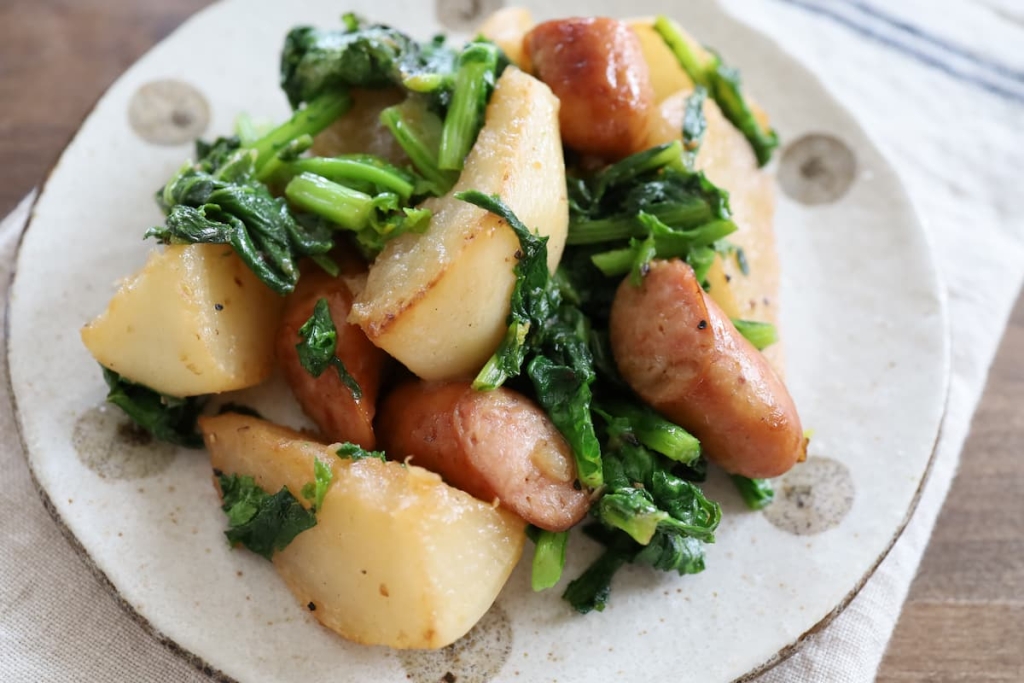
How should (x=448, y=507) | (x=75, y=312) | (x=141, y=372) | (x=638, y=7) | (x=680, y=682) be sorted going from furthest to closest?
(x=638, y=7) < (x=75, y=312) < (x=141, y=372) < (x=680, y=682) < (x=448, y=507)

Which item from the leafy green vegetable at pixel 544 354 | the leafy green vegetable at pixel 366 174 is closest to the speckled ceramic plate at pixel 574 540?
the leafy green vegetable at pixel 544 354

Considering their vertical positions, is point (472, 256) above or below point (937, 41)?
above

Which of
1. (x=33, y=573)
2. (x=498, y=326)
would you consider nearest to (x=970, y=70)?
(x=498, y=326)

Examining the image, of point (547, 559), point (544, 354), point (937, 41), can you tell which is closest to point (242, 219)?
point (544, 354)

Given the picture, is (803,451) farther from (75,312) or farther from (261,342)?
(75,312)

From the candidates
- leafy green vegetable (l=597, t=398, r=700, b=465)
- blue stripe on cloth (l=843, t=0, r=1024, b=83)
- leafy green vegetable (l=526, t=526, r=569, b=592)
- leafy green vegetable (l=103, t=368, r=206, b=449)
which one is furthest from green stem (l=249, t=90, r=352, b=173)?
blue stripe on cloth (l=843, t=0, r=1024, b=83)

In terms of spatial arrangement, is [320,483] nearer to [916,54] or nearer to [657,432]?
[657,432]
